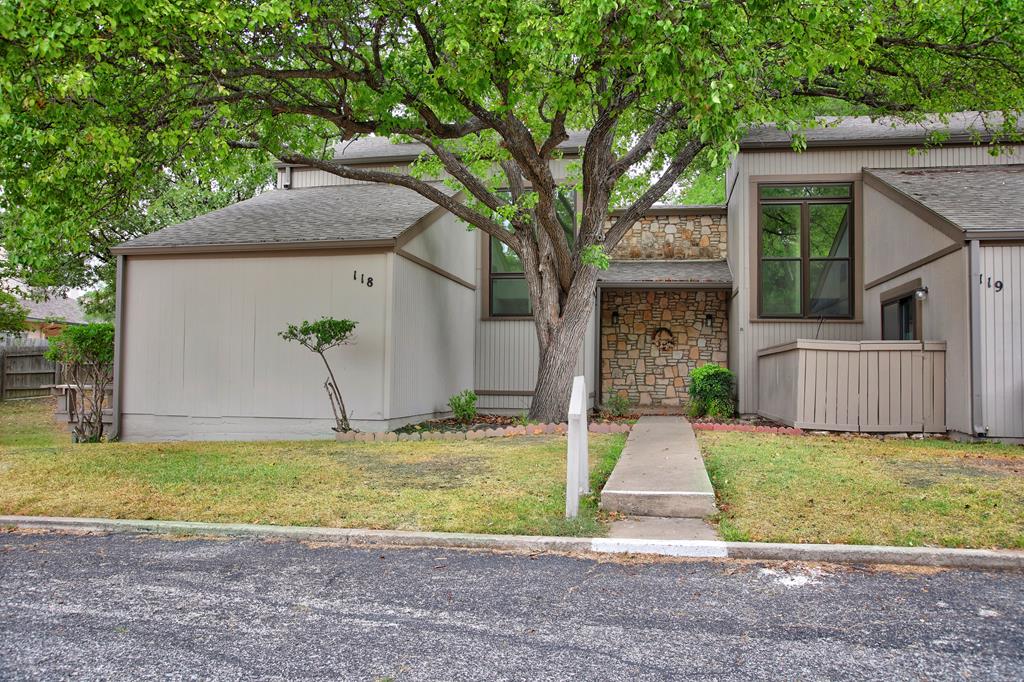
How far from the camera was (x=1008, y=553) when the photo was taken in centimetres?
431

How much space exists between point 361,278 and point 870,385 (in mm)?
7295

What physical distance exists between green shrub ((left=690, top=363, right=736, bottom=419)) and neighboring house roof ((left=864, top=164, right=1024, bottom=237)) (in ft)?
13.9

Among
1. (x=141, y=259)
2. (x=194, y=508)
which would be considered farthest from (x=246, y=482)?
(x=141, y=259)

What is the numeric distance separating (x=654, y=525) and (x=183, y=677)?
3.26 meters

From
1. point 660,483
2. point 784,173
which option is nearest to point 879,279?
point 784,173

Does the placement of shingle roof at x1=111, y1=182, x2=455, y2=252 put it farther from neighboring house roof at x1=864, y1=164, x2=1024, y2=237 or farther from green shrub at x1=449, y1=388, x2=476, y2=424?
neighboring house roof at x1=864, y1=164, x2=1024, y2=237

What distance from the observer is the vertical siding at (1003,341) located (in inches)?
344

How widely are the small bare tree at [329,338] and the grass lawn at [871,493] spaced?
5.15m

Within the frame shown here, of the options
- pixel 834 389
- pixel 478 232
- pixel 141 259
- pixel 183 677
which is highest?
pixel 478 232

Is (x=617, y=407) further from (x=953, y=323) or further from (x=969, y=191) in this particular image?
(x=969, y=191)

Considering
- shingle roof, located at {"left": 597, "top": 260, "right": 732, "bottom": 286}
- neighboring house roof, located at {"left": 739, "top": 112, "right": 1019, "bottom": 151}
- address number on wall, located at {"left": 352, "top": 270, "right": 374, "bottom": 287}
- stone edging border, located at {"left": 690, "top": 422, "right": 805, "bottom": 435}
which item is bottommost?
stone edging border, located at {"left": 690, "top": 422, "right": 805, "bottom": 435}

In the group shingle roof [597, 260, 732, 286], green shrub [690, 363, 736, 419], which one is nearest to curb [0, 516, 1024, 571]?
green shrub [690, 363, 736, 419]

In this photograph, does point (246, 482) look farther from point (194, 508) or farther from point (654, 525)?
point (654, 525)

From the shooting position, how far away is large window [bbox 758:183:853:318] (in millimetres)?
12938
